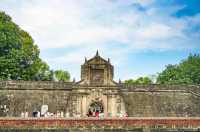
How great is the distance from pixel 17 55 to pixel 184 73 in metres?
20.4

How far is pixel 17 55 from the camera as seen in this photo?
34.4 m

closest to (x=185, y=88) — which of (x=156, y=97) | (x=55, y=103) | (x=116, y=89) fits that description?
(x=156, y=97)

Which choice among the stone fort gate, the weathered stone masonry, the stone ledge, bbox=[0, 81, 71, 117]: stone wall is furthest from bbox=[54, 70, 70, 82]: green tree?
the stone ledge

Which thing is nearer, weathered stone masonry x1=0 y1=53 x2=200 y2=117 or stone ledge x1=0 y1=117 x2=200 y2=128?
stone ledge x1=0 y1=117 x2=200 y2=128

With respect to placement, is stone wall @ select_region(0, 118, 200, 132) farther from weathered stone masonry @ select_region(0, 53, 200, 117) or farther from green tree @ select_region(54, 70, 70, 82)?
green tree @ select_region(54, 70, 70, 82)

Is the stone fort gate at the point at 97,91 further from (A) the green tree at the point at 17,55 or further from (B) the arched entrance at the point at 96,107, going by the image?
(A) the green tree at the point at 17,55

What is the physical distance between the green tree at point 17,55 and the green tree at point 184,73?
1629 centimetres

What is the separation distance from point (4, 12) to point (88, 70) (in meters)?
13.7

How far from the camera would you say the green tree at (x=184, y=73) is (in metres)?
42.6

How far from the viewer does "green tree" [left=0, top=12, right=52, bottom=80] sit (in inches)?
1334

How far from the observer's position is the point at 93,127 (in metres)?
13.6

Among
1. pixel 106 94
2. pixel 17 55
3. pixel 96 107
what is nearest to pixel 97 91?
pixel 106 94

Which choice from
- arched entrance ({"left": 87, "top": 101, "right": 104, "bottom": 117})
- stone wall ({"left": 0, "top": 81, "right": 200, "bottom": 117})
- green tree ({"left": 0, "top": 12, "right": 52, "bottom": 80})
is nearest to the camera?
stone wall ({"left": 0, "top": 81, "right": 200, "bottom": 117})

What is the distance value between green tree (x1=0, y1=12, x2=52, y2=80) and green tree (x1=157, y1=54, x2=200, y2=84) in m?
16.3
